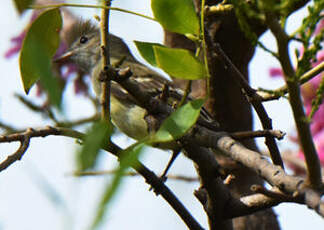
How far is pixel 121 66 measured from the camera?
143 inches

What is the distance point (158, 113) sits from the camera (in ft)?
4.23

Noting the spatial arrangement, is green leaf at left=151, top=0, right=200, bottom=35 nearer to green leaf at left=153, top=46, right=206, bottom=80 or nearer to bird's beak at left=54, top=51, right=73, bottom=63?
green leaf at left=153, top=46, right=206, bottom=80

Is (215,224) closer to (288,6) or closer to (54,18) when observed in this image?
(54,18)

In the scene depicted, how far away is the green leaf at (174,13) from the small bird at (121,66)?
5.99 feet

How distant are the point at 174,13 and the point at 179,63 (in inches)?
3.5

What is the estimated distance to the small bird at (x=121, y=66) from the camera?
321 cm

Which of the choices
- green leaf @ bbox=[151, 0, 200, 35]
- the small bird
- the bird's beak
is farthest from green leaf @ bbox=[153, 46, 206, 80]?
the bird's beak

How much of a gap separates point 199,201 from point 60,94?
3.30 feet

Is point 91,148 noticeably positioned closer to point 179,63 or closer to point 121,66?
point 179,63

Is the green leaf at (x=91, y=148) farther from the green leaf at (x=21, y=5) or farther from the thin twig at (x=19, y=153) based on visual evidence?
the thin twig at (x=19, y=153)

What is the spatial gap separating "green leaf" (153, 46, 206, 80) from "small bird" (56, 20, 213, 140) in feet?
5.92

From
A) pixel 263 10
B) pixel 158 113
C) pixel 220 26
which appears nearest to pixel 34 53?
pixel 263 10

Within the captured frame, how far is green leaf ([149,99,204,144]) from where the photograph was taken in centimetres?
87

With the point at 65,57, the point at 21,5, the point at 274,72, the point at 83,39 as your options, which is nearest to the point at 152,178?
the point at 21,5
